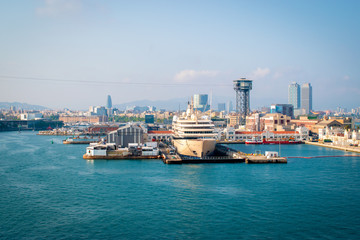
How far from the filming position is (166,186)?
18.0 m

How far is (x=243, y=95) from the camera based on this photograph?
78.8 m

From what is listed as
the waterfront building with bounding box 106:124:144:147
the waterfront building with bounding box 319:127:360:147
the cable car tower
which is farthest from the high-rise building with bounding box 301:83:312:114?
the waterfront building with bounding box 106:124:144:147

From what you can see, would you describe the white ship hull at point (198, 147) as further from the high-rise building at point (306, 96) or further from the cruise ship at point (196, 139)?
the high-rise building at point (306, 96)

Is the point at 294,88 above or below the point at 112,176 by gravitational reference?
above

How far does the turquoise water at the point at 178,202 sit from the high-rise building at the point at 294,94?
552 ft

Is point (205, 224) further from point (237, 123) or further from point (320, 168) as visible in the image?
point (237, 123)

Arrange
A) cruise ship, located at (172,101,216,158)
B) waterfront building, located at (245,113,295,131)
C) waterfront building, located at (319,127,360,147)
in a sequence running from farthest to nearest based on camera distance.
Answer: waterfront building, located at (245,113,295,131) < waterfront building, located at (319,127,360,147) < cruise ship, located at (172,101,216,158)

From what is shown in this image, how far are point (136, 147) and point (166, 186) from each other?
39.5ft

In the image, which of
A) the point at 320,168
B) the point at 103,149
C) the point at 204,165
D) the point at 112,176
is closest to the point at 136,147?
the point at 103,149

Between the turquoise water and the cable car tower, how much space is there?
54.4 m

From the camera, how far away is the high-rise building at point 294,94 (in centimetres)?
18425

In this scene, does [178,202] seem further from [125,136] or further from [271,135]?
[271,135]

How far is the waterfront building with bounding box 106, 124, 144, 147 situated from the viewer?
31109mm

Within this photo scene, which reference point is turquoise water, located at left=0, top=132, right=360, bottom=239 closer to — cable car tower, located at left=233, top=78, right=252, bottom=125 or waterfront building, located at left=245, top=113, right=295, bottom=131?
waterfront building, located at left=245, top=113, right=295, bottom=131
